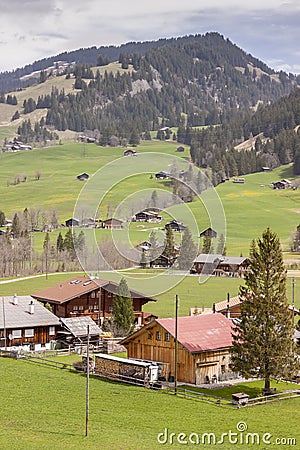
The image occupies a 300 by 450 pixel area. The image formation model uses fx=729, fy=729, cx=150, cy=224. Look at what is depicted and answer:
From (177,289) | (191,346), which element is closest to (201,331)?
(191,346)

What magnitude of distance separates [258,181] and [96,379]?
15609 centimetres

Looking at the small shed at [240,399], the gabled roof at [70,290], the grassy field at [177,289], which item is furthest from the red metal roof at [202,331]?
the gabled roof at [70,290]

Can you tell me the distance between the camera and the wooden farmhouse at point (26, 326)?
2029 inches

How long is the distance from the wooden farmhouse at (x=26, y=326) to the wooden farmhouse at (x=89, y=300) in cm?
611

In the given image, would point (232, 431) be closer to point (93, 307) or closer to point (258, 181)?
point (93, 307)

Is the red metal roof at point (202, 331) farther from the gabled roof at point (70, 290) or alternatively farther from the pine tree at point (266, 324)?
the gabled roof at point (70, 290)

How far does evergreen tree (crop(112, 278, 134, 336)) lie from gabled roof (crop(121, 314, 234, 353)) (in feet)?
28.8

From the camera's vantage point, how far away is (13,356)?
45.7 m

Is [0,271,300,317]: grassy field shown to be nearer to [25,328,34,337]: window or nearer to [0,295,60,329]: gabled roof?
[0,295,60,329]: gabled roof

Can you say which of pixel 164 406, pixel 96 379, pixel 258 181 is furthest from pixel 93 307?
pixel 258 181

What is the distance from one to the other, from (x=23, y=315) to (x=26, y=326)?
1.85m

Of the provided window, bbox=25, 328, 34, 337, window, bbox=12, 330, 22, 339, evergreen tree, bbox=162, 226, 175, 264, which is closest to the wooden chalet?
evergreen tree, bbox=162, 226, 175, 264

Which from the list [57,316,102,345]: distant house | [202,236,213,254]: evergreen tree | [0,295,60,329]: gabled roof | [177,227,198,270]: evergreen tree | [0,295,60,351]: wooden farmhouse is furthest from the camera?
[202,236,213,254]: evergreen tree

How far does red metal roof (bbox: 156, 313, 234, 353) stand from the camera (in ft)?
136
